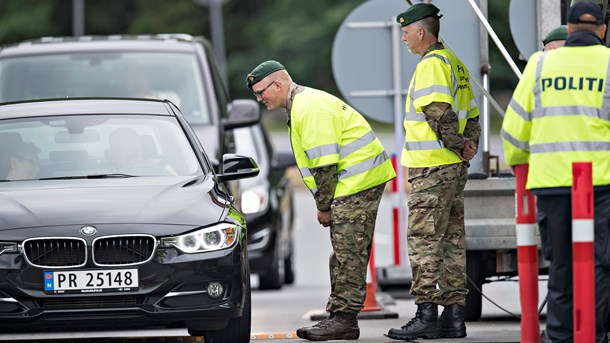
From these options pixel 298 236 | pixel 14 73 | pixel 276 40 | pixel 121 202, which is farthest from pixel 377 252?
pixel 276 40

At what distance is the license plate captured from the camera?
28.4ft

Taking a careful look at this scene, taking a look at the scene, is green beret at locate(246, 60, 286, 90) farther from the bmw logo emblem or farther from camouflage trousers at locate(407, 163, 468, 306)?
the bmw logo emblem

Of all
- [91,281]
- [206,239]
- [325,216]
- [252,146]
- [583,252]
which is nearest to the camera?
[583,252]

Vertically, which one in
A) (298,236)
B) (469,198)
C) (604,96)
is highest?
(604,96)

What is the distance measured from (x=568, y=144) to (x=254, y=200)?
7343 mm

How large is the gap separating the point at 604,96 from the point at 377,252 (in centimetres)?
1471

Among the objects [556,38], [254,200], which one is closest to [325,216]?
[556,38]

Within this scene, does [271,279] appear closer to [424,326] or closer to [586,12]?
[424,326]

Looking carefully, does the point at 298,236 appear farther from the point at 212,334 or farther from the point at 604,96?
the point at 604,96

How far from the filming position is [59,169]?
988 centimetres

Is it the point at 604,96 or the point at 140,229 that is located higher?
the point at 604,96

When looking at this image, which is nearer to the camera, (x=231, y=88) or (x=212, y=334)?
(x=212, y=334)

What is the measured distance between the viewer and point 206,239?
885 centimetres

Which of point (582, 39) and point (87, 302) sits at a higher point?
point (582, 39)
